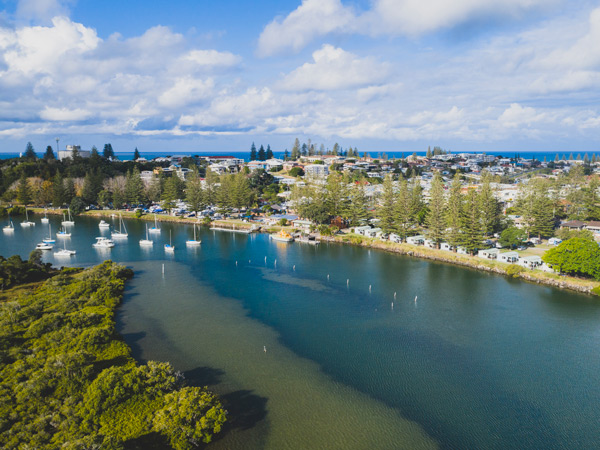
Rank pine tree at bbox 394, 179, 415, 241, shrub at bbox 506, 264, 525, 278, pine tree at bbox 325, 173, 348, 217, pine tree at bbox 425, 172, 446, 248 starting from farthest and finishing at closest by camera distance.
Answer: pine tree at bbox 325, 173, 348, 217
pine tree at bbox 394, 179, 415, 241
pine tree at bbox 425, 172, 446, 248
shrub at bbox 506, 264, 525, 278

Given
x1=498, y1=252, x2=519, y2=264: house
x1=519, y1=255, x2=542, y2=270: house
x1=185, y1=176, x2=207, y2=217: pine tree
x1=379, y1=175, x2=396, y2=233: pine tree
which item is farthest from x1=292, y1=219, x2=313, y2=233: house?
x1=519, y1=255, x2=542, y2=270: house

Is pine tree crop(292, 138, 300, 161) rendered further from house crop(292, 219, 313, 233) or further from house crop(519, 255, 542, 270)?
house crop(519, 255, 542, 270)

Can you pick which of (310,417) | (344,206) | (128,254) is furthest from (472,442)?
(344,206)

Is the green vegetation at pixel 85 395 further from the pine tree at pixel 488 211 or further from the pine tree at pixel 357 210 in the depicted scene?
the pine tree at pixel 357 210

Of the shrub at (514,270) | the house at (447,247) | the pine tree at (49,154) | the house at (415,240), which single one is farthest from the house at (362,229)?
the pine tree at (49,154)

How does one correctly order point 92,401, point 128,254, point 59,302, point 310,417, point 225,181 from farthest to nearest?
1. point 225,181
2. point 128,254
3. point 59,302
4. point 310,417
5. point 92,401

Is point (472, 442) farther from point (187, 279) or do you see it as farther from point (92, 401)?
point (187, 279)

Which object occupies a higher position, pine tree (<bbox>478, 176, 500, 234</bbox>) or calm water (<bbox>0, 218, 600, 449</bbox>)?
pine tree (<bbox>478, 176, 500, 234</bbox>)
